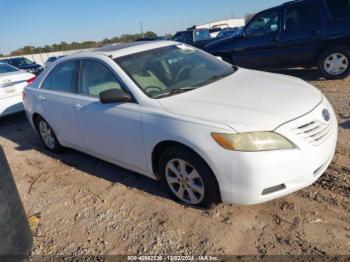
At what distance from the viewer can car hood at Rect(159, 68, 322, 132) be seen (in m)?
2.88

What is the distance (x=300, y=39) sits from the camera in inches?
305

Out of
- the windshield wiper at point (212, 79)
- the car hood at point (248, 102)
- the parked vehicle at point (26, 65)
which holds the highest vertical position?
the windshield wiper at point (212, 79)

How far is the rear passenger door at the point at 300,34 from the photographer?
24.8 ft

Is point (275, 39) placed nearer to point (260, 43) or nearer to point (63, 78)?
point (260, 43)

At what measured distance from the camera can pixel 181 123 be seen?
Result: 3066 millimetres

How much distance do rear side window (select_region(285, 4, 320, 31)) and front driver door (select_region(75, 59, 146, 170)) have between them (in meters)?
5.46

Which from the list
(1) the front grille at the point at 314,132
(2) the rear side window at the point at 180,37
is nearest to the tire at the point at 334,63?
(1) the front grille at the point at 314,132

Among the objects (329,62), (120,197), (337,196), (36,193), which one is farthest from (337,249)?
(329,62)

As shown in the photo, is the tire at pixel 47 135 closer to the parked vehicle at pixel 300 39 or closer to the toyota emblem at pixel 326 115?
the toyota emblem at pixel 326 115

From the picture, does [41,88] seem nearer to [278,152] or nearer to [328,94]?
[278,152]

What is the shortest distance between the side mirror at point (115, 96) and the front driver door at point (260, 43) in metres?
5.70

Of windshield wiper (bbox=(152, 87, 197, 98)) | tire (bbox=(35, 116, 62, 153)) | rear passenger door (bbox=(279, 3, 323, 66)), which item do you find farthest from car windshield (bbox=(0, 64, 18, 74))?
rear passenger door (bbox=(279, 3, 323, 66))

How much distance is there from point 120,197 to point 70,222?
1.94ft

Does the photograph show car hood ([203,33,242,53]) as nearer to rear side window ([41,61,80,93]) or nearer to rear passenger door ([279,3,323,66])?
rear passenger door ([279,3,323,66])
